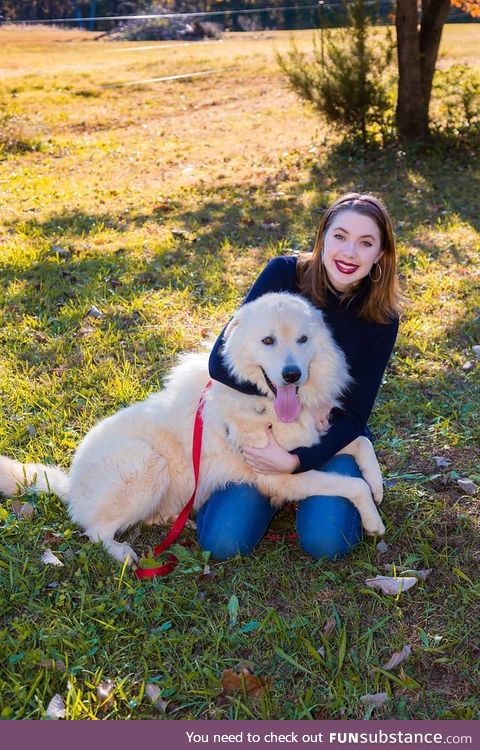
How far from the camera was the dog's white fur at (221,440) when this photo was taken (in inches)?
117

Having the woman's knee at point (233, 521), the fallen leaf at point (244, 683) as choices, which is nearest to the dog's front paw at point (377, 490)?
the woman's knee at point (233, 521)

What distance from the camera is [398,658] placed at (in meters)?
2.59

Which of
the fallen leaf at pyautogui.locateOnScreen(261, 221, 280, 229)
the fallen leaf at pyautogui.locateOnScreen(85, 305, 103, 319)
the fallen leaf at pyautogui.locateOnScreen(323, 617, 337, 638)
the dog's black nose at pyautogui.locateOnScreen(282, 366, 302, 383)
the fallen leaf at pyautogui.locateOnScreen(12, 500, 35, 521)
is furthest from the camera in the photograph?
the fallen leaf at pyautogui.locateOnScreen(261, 221, 280, 229)

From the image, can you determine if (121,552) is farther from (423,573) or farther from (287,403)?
(423,573)

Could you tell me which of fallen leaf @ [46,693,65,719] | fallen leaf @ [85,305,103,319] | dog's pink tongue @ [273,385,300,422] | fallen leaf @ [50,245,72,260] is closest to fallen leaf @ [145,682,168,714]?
fallen leaf @ [46,693,65,719]

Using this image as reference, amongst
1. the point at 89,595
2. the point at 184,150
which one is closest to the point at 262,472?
the point at 89,595

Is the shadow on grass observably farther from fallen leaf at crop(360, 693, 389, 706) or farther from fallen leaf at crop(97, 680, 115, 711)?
fallen leaf at crop(360, 693, 389, 706)

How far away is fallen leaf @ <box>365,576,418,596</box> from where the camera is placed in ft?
9.52

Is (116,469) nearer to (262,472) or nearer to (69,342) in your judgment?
(262,472)

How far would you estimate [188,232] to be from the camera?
24.7 ft

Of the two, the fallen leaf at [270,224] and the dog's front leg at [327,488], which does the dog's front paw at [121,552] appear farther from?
the fallen leaf at [270,224]

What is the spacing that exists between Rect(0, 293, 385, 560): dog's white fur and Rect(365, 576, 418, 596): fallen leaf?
276 millimetres

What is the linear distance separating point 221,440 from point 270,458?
0.28m

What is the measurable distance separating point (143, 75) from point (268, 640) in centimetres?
1974
